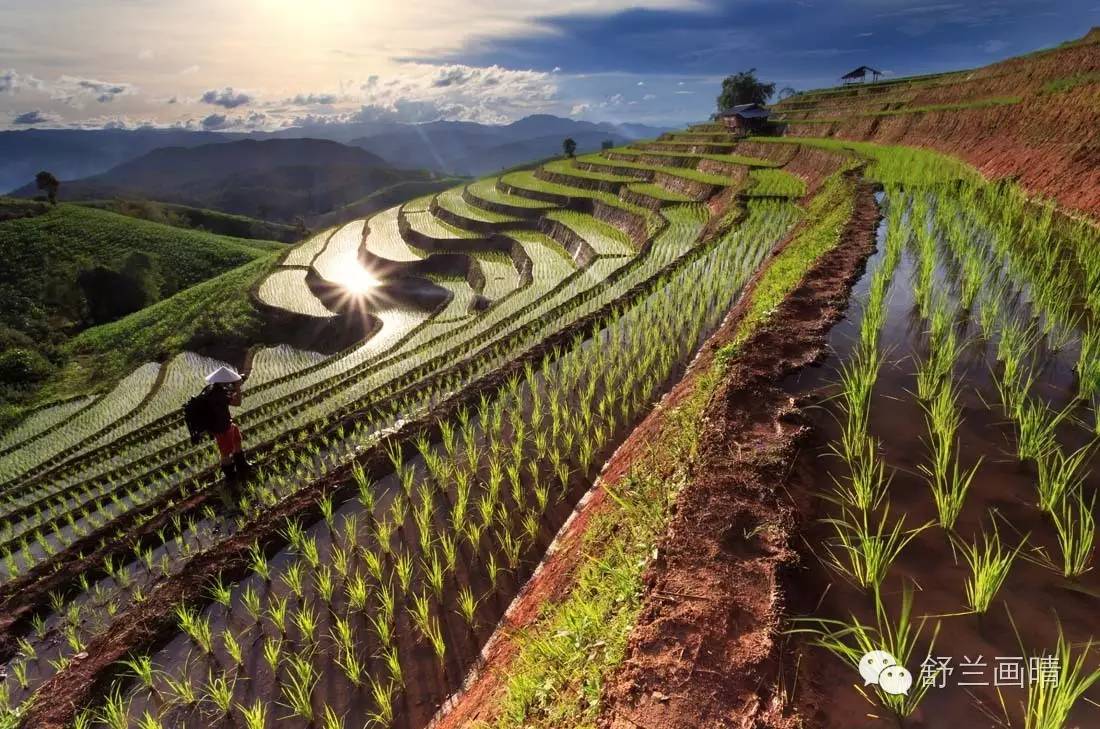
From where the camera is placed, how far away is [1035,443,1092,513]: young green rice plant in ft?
7.64

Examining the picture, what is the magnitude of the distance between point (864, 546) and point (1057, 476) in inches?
45.8

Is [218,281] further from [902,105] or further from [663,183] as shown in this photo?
[902,105]

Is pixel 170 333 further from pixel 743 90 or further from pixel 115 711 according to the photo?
pixel 743 90

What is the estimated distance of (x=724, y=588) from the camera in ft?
7.59

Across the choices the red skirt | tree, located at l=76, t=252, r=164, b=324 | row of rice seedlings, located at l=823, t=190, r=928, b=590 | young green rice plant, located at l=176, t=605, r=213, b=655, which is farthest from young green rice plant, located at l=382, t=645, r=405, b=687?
tree, located at l=76, t=252, r=164, b=324


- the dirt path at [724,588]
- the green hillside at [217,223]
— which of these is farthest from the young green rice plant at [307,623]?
the green hillside at [217,223]

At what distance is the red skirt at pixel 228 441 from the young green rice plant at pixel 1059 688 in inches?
239

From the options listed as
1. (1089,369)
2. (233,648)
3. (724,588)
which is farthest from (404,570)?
(1089,369)

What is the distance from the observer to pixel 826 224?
8844 mm

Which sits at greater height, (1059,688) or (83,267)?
(1059,688)

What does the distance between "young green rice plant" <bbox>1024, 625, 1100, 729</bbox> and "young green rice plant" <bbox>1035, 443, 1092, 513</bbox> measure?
75 centimetres

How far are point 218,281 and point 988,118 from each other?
27061 millimetres

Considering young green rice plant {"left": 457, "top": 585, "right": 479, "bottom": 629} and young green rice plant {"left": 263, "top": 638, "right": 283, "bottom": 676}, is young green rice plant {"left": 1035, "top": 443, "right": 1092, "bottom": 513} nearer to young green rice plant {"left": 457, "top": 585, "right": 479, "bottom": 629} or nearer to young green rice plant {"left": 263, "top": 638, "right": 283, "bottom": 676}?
young green rice plant {"left": 457, "top": 585, "right": 479, "bottom": 629}

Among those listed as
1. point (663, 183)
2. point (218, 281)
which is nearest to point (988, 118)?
point (663, 183)
